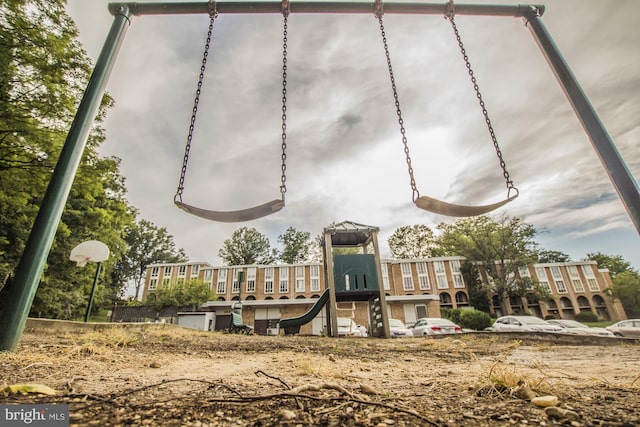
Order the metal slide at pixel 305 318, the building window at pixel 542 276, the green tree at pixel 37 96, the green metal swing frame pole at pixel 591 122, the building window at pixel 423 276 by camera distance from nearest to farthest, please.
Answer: the green metal swing frame pole at pixel 591 122 < the green tree at pixel 37 96 < the metal slide at pixel 305 318 < the building window at pixel 423 276 < the building window at pixel 542 276

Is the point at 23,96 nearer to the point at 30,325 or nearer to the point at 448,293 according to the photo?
the point at 30,325

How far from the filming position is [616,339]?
26.9 ft

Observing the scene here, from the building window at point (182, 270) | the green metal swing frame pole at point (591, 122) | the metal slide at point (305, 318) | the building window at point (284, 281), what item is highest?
the building window at point (182, 270)

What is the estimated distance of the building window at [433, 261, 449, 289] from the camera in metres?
44.1

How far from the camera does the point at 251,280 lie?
46.9m

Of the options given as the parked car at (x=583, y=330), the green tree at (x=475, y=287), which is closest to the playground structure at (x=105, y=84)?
the parked car at (x=583, y=330)

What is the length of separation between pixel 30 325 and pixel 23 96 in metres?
6.21

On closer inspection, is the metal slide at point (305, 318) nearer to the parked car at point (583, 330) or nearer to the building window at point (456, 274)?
the parked car at point (583, 330)

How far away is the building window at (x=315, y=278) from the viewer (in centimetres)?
4625

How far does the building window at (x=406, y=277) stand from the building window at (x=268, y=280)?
21440 mm

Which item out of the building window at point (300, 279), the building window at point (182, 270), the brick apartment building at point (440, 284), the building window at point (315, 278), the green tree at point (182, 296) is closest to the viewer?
the green tree at point (182, 296)

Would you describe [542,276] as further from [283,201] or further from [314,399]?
[314,399]

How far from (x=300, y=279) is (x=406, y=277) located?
17.2 m

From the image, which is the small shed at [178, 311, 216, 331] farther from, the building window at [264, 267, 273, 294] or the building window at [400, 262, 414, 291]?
the building window at [400, 262, 414, 291]
